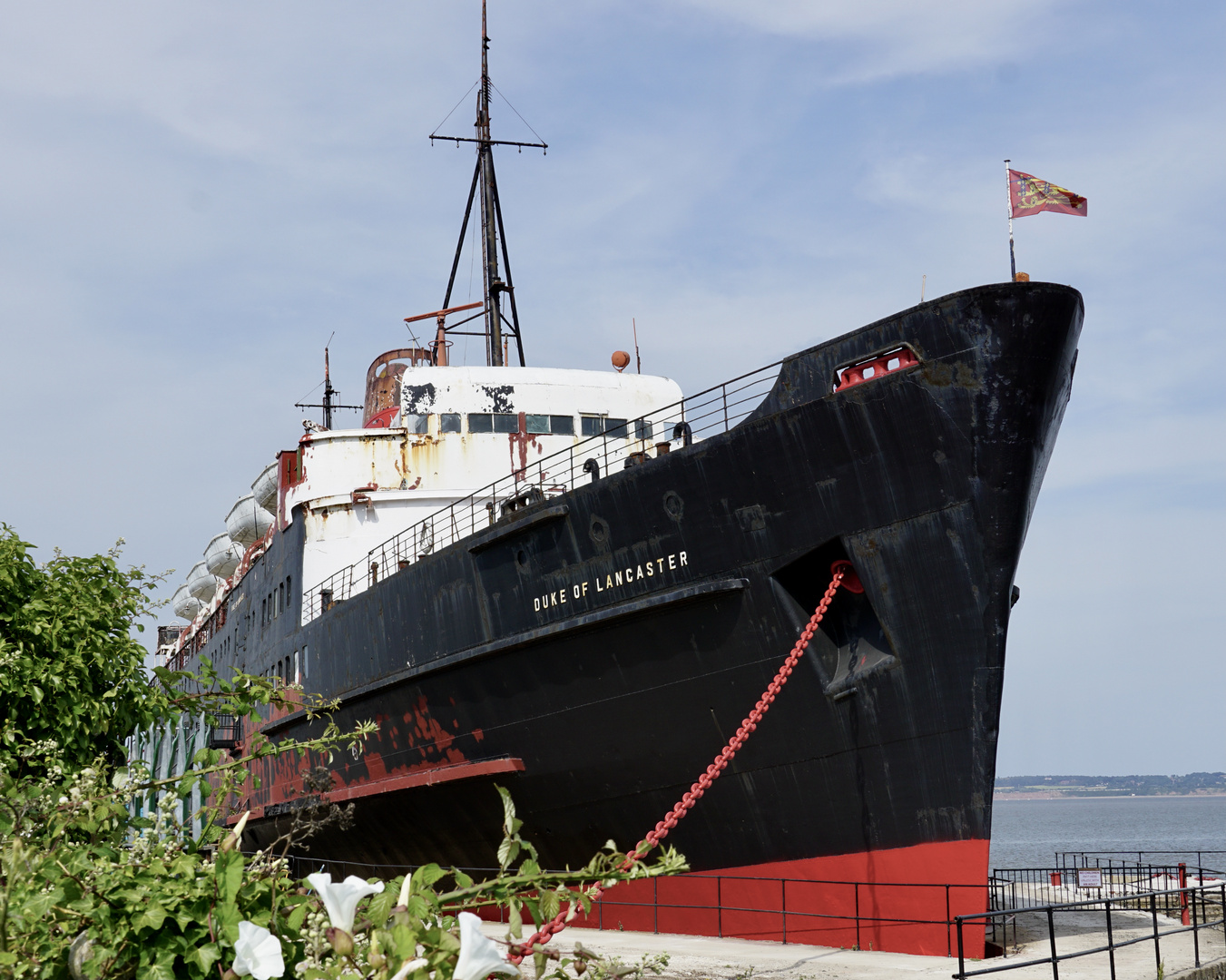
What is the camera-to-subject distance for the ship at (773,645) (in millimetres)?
9594

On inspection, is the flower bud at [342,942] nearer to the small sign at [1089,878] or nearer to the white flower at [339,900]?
the white flower at [339,900]

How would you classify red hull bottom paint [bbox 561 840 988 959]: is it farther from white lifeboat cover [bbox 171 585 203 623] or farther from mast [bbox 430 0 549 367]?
white lifeboat cover [bbox 171 585 203 623]

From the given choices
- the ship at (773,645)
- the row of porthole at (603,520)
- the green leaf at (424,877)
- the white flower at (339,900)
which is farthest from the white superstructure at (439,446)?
the white flower at (339,900)

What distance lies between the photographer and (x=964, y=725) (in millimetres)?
9539

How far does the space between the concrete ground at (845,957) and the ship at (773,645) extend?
0.86 ft

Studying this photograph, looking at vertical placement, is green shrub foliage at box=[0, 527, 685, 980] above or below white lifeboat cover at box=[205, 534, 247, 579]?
below

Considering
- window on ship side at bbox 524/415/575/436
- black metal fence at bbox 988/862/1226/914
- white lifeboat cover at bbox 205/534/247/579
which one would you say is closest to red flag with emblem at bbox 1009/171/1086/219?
window on ship side at bbox 524/415/575/436

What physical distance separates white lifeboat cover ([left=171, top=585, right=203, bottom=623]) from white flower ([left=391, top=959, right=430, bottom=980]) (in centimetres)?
3703

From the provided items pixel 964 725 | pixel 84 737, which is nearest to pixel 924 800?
pixel 964 725

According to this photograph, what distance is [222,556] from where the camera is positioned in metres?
31.6

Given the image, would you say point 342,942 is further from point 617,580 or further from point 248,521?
point 248,521

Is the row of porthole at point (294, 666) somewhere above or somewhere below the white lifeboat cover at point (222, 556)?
below

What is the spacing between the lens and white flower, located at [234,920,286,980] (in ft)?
7.75

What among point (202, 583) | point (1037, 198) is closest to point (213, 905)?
point (1037, 198)
